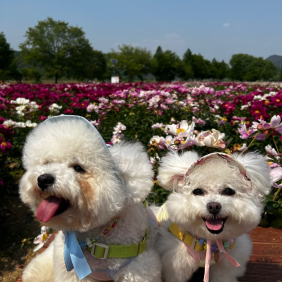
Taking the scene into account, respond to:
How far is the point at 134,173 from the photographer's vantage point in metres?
1.31

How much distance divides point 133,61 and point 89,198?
59.8 meters

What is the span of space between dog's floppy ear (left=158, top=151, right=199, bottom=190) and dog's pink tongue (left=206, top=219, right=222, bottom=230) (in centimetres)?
25

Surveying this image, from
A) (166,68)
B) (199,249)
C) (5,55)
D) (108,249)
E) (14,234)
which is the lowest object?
(14,234)

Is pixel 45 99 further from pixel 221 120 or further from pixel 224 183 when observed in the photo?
pixel 224 183

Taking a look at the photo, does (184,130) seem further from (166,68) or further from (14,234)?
(166,68)

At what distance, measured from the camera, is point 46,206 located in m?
1.18

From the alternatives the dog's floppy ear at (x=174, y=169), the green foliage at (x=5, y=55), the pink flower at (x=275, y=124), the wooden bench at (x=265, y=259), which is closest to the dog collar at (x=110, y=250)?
the dog's floppy ear at (x=174, y=169)

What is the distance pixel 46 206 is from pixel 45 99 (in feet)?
14.0

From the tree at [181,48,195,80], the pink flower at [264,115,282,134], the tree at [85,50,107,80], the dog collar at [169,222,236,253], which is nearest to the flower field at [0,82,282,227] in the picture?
the pink flower at [264,115,282,134]

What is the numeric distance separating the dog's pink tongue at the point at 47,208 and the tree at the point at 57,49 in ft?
165

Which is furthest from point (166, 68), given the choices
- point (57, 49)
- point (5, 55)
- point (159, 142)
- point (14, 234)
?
point (159, 142)

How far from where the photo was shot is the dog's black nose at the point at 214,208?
1.24 metres

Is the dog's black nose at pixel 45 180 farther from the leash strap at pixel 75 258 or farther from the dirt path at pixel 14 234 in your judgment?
the dirt path at pixel 14 234

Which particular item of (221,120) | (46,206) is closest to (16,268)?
(46,206)
